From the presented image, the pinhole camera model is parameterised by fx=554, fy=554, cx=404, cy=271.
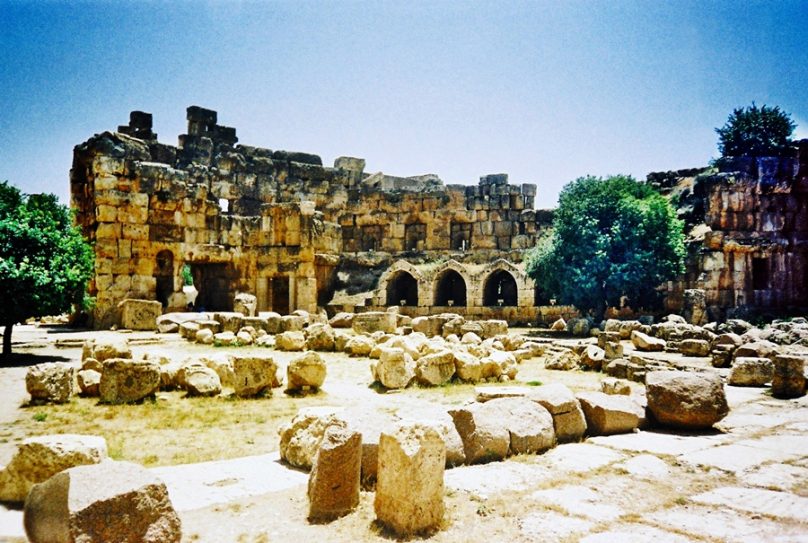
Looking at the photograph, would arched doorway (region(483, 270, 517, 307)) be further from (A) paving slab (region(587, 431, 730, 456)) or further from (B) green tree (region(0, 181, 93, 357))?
(A) paving slab (region(587, 431, 730, 456))

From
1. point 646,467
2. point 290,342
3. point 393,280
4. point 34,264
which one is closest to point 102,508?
point 646,467

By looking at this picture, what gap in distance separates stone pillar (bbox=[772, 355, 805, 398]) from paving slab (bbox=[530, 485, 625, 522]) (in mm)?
5753

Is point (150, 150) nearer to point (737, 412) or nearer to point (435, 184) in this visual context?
point (435, 184)

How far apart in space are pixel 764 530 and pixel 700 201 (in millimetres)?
25333

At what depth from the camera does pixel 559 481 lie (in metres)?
4.61

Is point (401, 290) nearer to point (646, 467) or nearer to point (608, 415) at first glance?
point (608, 415)

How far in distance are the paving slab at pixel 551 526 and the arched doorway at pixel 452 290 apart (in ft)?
75.2

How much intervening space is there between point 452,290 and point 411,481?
26.0 metres

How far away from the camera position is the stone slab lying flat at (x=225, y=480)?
4.26 meters

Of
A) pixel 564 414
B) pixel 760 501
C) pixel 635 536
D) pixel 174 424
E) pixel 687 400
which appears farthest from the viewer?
pixel 174 424

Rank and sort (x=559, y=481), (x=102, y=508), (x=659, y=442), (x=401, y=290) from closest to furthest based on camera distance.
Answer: (x=102, y=508), (x=559, y=481), (x=659, y=442), (x=401, y=290)

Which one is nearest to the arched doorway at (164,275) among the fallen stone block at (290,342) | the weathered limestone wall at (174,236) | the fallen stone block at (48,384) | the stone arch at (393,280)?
the weathered limestone wall at (174,236)

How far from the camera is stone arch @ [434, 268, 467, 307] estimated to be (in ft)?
88.8

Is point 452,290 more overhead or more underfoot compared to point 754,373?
more overhead
